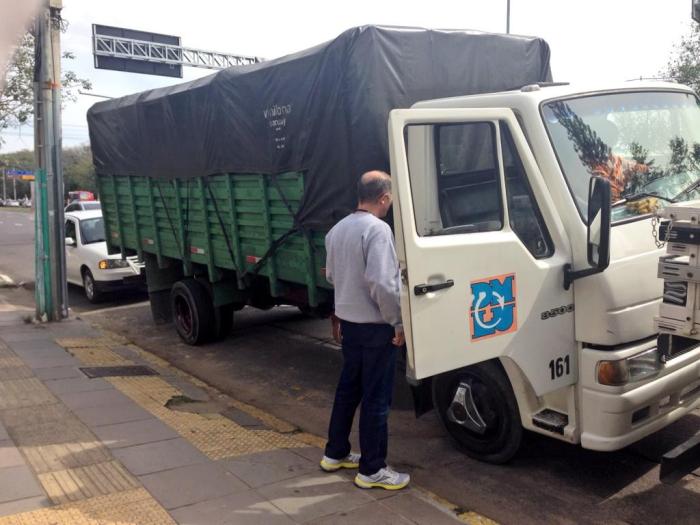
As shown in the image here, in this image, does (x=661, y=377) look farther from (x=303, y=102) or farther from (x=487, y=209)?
(x=303, y=102)

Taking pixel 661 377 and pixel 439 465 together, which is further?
pixel 439 465

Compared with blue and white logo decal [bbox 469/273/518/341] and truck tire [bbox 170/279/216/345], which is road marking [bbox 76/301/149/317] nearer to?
truck tire [bbox 170/279/216/345]

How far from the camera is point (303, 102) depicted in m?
5.20

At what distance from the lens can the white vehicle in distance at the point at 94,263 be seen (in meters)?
10.7

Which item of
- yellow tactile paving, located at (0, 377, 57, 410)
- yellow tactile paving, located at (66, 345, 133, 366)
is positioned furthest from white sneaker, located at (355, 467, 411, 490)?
yellow tactile paving, located at (66, 345, 133, 366)

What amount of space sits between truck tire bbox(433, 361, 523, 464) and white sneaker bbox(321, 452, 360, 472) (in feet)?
2.25

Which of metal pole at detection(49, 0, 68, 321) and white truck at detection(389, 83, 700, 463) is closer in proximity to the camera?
white truck at detection(389, 83, 700, 463)

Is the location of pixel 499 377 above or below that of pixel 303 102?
below

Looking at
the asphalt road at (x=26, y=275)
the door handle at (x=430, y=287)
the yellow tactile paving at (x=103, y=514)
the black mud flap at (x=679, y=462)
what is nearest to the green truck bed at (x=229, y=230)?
the door handle at (x=430, y=287)

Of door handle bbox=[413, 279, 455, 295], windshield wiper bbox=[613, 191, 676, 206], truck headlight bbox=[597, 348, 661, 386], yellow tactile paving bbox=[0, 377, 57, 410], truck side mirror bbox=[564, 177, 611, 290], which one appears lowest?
yellow tactile paving bbox=[0, 377, 57, 410]

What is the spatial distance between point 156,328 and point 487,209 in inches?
249

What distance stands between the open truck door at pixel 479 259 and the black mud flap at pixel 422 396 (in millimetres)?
277

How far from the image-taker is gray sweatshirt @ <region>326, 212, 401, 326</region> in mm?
3463

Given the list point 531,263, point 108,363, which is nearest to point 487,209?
point 531,263
